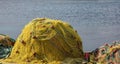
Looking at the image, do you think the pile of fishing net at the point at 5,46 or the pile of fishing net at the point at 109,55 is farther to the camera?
the pile of fishing net at the point at 5,46

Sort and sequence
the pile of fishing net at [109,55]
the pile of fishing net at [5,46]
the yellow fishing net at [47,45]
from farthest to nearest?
the pile of fishing net at [5,46] < the yellow fishing net at [47,45] < the pile of fishing net at [109,55]

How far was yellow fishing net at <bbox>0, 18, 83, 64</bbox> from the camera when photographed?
11.1 metres

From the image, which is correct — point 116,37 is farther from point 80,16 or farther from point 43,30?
point 80,16

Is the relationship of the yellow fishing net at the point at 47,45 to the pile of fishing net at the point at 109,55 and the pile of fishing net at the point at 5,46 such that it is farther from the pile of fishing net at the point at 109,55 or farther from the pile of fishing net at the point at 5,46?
the pile of fishing net at the point at 5,46

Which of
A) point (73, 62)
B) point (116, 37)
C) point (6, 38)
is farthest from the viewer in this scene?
point (116, 37)

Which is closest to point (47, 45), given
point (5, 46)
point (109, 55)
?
point (109, 55)

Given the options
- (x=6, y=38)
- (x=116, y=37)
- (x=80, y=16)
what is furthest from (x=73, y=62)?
(x=80, y=16)

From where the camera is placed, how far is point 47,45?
1111 centimetres

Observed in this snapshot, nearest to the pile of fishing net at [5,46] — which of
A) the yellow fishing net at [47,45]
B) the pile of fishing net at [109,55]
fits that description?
the yellow fishing net at [47,45]

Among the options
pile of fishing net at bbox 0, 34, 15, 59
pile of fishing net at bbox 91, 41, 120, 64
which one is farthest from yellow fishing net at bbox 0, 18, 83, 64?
pile of fishing net at bbox 0, 34, 15, 59

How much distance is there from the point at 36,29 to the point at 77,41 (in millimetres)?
761

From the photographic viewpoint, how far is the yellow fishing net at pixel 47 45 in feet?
36.3

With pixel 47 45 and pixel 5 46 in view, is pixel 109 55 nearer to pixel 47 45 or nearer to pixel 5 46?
pixel 47 45

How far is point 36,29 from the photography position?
1124 centimetres
